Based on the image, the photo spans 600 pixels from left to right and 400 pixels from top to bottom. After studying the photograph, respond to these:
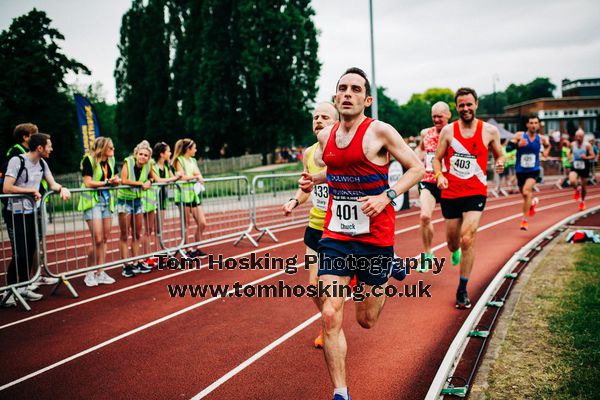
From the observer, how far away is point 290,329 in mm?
5211

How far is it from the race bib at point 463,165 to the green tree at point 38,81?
31239 millimetres

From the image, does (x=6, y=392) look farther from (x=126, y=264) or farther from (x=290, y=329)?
(x=126, y=264)

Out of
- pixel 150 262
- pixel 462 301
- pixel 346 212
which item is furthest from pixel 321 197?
pixel 150 262

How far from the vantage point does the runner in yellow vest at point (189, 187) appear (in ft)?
30.7

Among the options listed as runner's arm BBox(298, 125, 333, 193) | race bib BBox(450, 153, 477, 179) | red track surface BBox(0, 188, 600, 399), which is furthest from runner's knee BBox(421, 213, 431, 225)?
runner's arm BBox(298, 125, 333, 193)

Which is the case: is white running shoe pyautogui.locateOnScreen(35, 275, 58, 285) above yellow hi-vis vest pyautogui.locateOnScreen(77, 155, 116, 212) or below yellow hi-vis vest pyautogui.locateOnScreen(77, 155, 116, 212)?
below

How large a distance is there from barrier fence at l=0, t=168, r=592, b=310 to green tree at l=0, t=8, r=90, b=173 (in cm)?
2148

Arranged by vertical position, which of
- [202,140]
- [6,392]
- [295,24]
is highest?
[295,24]

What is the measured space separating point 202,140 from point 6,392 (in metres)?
44.9

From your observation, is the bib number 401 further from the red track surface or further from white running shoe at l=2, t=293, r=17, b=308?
white running shoe at l=2, t=293, r=17, b=308

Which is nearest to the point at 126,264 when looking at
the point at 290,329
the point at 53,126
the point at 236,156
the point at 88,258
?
the point at 88,258

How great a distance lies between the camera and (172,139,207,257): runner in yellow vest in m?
9.35

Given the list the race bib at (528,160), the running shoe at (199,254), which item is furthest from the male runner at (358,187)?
the race bib at (528,160)

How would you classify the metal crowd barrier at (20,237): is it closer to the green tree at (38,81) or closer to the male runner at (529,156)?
the male runner at (529,156)
